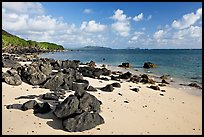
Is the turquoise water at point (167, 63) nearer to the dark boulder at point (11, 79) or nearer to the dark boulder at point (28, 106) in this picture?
the dark boulder at point (11, 79)

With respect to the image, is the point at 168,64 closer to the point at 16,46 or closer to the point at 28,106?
the point at 28,106

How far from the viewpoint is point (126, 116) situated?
46.9 ft

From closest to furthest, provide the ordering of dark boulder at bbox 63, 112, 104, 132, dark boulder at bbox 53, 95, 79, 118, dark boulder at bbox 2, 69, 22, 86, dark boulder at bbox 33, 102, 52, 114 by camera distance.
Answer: dark boulder at bbox 63, 112, 104, 132
dark boulder at bbox 53, 95, 79, 118
dark boulder at bbox 33, 102, 52, 114
dark boulder at bbox 2, 69, 22, 86

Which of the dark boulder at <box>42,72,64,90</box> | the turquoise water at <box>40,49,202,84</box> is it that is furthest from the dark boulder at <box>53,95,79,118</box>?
the turquoise water at <box>40,49,202,84</box>

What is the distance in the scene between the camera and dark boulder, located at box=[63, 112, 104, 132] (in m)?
11.6

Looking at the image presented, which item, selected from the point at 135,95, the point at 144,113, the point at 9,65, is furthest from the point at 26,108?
the point at 9,65

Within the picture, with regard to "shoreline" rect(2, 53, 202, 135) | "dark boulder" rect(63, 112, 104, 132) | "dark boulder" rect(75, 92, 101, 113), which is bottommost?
"shoreline" rect(2, 53, 202, 135)

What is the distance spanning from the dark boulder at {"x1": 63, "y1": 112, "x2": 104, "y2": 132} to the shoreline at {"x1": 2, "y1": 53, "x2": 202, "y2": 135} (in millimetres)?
213

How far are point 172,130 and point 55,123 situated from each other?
6.26 meters

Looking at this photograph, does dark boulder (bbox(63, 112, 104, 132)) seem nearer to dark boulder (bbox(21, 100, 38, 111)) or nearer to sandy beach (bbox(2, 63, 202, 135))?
sandy beach (bbox(2, 63, 202, 135))

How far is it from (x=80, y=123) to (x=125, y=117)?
3.46m

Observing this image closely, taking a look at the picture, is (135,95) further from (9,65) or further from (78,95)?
(9,65)

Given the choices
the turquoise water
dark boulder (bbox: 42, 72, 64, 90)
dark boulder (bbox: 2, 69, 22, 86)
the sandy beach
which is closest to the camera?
the sandy beach

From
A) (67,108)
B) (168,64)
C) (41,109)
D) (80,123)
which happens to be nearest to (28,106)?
(41,109)
